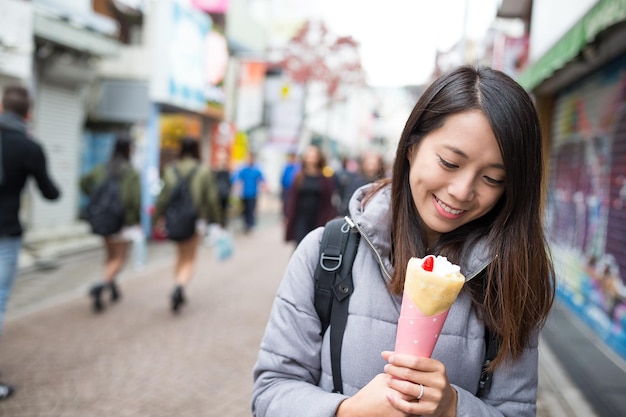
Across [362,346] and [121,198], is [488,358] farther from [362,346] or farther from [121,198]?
[121,198]

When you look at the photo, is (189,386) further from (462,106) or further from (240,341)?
(462,106)

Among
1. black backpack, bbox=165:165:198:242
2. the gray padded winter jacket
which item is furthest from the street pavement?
the gray padded winter jacket

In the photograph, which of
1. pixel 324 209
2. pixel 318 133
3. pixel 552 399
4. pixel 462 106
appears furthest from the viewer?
pixel 318 133

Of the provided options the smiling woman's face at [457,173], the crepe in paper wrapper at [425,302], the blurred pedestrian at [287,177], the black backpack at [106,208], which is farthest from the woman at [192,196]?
the blurred pedestrian at [287,177]

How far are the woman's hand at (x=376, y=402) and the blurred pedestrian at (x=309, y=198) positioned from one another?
6470 mm

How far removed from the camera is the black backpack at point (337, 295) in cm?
154

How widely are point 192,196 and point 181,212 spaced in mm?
258

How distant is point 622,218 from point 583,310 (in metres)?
1.57

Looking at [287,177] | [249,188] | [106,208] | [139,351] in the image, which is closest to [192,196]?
[106,208]

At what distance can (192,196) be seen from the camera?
6992mm

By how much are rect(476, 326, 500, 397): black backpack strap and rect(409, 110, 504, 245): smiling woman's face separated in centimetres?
31

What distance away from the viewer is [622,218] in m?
5.75

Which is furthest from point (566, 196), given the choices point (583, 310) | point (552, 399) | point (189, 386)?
point (189, 386)

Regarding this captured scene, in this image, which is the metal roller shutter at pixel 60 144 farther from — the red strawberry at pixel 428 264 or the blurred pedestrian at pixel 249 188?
the red strawberry at pixel 428 264
